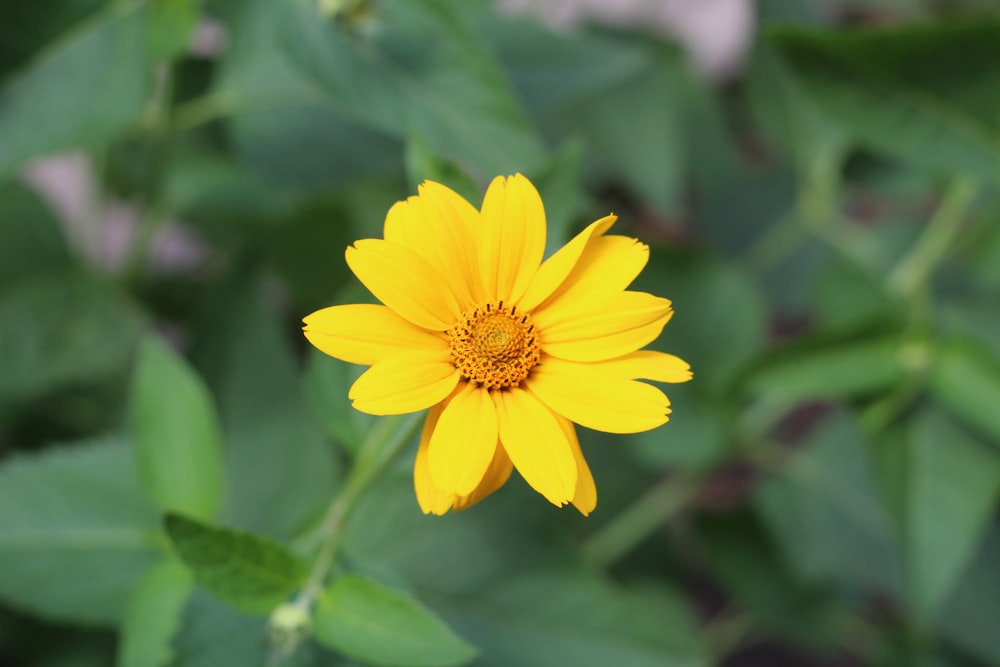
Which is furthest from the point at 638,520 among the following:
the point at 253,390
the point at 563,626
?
the point at 253,390

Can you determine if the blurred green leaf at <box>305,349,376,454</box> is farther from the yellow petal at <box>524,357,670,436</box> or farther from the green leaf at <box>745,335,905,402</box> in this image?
the green leaf at <box>745,335,905,402</box>

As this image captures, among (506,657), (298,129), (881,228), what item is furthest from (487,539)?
(881,228)

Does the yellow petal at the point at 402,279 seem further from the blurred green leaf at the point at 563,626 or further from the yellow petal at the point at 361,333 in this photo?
the blurred green leaf at the point at 563,626

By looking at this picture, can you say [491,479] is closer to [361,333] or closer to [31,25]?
[361,333]

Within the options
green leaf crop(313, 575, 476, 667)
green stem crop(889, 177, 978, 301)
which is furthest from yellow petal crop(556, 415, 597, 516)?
green stem crop(889, 177, 978, 301)

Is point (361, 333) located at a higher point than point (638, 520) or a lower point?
lower

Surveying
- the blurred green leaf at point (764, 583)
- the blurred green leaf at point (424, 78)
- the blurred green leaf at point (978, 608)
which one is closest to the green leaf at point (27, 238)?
the blurred green leaf at point (424, 78)
